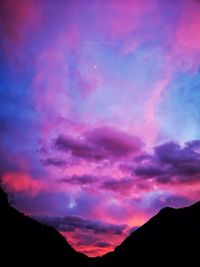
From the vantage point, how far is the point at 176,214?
19412cm

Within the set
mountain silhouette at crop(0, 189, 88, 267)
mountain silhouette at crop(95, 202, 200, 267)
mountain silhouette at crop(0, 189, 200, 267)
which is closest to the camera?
mountain silhouette at crop(0, 189, 88, 267)

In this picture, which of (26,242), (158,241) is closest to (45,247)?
(26,242)

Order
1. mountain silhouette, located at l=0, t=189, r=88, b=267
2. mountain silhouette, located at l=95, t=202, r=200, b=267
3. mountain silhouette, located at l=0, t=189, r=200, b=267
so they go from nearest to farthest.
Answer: mountain silhouette, located at l=0, t=189, r=88, b=267 < mountain silhouette, located at l=0, t=189, r=200, b=267 < mountain silhouette, located at l=95, t=202, r=200, b=267

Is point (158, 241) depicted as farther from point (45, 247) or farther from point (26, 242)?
point (26, 242)

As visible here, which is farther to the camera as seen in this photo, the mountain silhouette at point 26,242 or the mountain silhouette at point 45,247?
the mountain silhouette at point 45,247

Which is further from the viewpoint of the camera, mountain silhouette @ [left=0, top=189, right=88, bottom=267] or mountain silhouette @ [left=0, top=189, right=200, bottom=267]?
mountain silhouette @ [left=0, top=189, right=200, bottom=267]

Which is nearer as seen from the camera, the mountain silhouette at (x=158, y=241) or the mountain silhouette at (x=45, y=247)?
the mountain silhouette at (x=45, y=247)

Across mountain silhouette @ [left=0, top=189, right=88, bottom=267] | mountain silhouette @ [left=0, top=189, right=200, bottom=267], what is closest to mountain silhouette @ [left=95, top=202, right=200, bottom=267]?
mountain silhouette @ [left=0, top=189, right=200, bottom=267]

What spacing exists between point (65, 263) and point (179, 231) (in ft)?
415

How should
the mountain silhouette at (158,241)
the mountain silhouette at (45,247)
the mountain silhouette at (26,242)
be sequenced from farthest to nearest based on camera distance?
the mountain silhouette at (158,241)
the mountain silhouette at (45,247)
the mountain silhouette at (26,242)

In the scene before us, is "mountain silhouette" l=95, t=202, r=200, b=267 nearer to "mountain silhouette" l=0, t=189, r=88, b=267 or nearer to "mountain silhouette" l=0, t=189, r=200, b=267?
"mountain silhouette" l=0, t=189, r=200, b=267

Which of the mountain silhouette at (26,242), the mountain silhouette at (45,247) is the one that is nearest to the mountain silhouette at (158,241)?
the mountain silhouette at (45,247)

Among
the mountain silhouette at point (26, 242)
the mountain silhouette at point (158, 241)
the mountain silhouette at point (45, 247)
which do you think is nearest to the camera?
the mountain silhouette at point (26, 242)

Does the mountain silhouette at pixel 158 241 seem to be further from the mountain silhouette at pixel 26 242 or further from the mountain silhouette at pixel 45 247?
the mountain silhouette at pixel 26 242
